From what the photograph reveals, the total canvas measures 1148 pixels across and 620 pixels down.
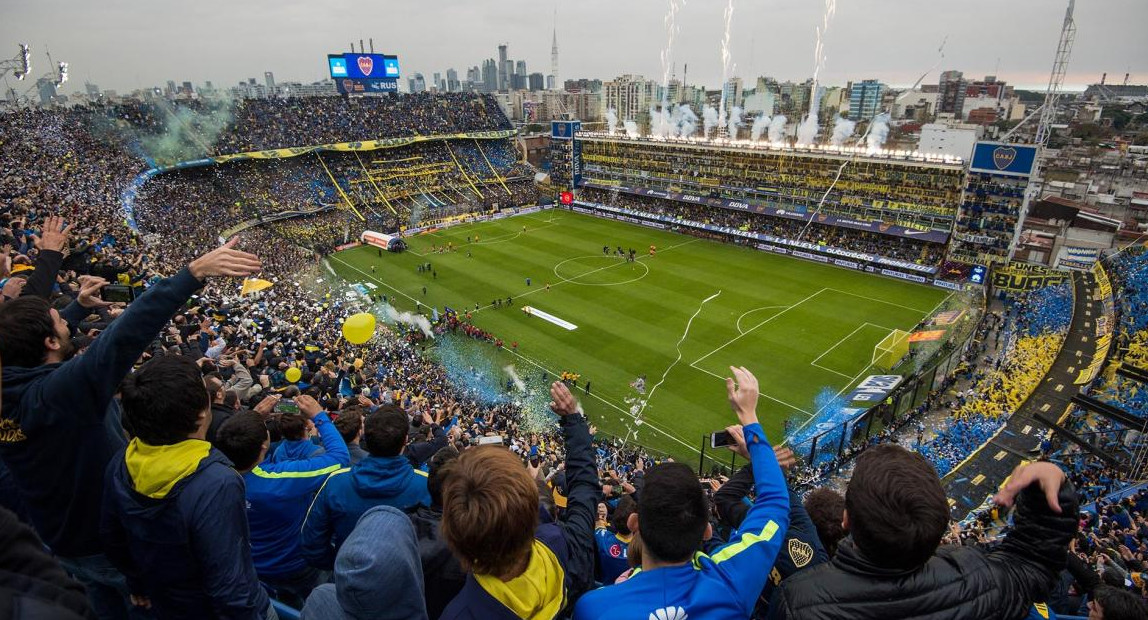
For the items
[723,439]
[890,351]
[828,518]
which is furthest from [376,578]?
[890,351]

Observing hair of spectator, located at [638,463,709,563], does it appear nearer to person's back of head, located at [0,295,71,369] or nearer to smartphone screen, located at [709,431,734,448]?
smartphone screen, located at [709,431,734,448]

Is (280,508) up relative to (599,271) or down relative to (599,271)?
up

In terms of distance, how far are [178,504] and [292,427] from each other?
235 cm

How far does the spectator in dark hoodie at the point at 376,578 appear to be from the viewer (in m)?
2.68

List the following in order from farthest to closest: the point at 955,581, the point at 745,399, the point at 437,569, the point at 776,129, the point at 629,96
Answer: the point at 629,96 → the point at 776,129 → the point at 745,399 → the point at 437,569 → the point at 955,581

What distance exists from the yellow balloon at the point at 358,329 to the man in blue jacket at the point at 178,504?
932 centimetres

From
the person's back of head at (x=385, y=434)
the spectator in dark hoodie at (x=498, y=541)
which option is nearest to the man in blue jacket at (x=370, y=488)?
the person's back of head at (x=385, y=434)

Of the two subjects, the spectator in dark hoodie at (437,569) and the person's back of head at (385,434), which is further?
the person's back of head at (385,434)

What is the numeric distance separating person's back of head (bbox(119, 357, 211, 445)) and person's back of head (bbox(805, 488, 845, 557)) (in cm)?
443

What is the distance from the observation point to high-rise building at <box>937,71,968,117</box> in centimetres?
12838

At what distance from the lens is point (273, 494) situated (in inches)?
184

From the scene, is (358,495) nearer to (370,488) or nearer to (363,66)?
(370,488)

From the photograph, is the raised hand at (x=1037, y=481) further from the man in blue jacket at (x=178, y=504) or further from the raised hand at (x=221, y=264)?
the raised hand at (x=221, y=264)

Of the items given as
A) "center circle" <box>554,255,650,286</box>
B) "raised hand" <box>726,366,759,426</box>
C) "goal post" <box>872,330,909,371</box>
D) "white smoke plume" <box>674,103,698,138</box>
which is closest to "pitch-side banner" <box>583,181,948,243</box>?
"white smoke plume" <box>674,103,698,138</box>
